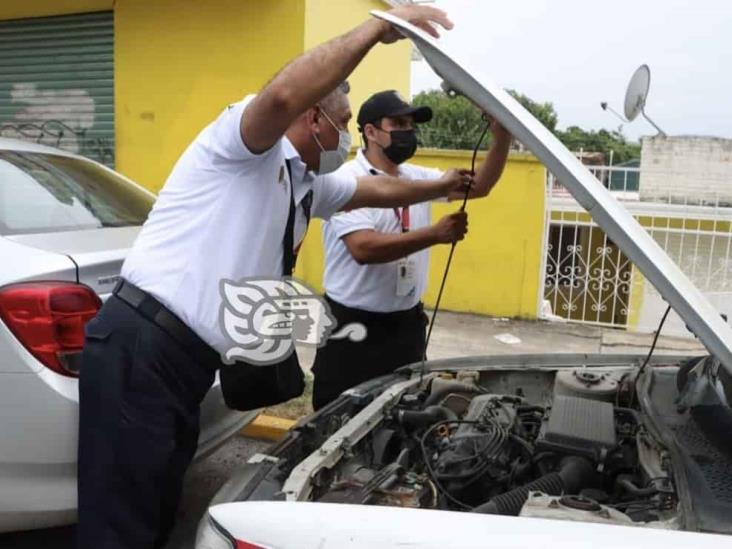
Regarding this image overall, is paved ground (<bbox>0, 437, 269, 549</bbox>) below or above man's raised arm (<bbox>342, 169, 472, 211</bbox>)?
below

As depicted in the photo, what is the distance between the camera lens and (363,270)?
313 cm

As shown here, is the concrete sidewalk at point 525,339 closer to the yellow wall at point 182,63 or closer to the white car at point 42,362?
the yellow wall at point 182,63

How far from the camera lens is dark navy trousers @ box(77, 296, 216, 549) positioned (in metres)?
1.97

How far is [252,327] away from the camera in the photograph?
2.11 m

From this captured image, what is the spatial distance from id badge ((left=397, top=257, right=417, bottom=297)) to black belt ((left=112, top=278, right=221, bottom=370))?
1.23 meters

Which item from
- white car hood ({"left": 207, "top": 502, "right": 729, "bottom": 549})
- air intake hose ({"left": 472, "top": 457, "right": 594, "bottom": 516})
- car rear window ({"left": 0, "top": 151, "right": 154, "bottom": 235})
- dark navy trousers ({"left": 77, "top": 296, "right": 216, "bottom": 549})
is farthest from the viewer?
car rear window ({"left": 0, "top": 151, "right": 154, "bottom": 235})

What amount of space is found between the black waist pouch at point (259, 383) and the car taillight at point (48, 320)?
0.55 metres

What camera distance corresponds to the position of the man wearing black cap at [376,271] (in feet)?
10.1

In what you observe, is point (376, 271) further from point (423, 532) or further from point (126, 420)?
point (423, 532)

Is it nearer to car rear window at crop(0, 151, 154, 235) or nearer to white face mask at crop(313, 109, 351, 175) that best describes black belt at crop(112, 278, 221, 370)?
white face mask at crop(313, 109, 351, 175)

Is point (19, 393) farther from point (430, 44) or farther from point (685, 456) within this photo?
point (685, 456)

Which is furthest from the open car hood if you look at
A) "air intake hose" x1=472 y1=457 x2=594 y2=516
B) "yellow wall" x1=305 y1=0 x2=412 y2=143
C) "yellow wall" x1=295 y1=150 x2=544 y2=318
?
"yellow wall" x1=295 y1=150 x2=544 y2=318

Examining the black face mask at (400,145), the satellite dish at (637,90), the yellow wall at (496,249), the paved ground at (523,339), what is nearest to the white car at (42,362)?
the black face mask at (400,145)

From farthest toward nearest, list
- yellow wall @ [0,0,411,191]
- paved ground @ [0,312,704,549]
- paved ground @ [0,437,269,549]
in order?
yellow wall @ [0,0,411,191] → paved ground @ [0,312,704,549] → paved ground @ [0,437,269,549]
